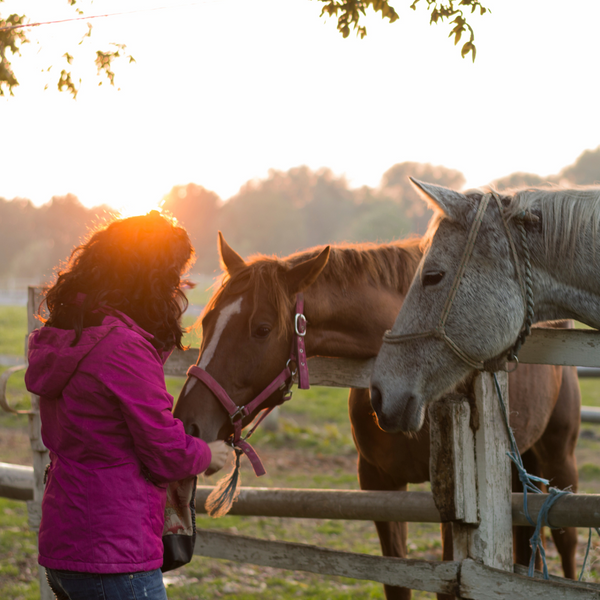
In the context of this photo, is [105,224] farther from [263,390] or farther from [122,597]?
[122,597]

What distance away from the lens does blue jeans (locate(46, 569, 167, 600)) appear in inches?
69.0

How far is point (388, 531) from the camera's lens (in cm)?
316

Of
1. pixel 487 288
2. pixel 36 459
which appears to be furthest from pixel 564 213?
pixel 36 459

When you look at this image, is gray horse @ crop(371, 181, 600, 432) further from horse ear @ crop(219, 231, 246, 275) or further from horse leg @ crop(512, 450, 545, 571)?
horse leg @ crop(512, 450, 545, 571)

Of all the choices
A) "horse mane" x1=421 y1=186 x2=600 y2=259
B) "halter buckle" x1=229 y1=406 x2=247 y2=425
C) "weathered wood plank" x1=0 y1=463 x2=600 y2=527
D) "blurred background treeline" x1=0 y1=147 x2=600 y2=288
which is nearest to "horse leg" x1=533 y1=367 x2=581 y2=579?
"weathered wood plank" x1=0 y1=463 x2=600 y2=527

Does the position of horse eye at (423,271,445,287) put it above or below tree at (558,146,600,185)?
below

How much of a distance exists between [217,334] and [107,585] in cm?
104

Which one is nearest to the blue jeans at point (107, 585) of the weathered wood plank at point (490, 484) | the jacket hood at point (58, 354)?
the jacket hood at point (58, 354)

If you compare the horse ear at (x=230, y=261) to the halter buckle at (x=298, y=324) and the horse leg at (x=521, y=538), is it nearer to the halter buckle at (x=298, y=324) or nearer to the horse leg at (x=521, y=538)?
the halter buckle at (x=298, y=324)

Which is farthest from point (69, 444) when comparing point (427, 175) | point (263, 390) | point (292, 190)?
point (292, 190)

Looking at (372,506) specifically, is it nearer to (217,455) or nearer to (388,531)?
(388,531)

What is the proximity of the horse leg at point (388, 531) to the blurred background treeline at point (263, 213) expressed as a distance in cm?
5068

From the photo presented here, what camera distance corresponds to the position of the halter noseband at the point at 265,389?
234cm

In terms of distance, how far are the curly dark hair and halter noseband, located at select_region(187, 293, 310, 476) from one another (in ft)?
1.30
